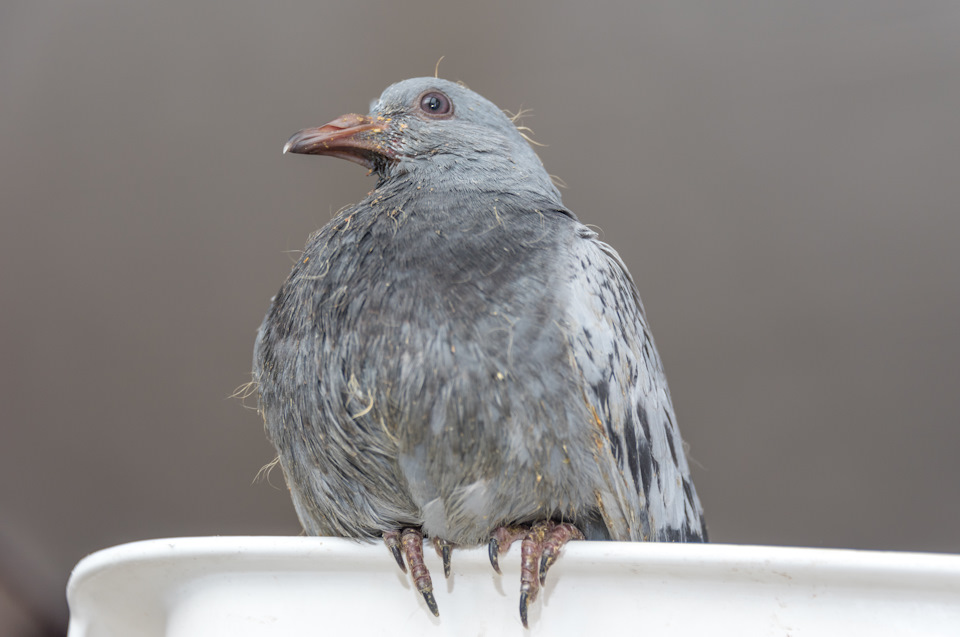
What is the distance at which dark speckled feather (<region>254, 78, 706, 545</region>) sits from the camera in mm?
1064

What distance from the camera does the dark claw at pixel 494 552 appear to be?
0.98m

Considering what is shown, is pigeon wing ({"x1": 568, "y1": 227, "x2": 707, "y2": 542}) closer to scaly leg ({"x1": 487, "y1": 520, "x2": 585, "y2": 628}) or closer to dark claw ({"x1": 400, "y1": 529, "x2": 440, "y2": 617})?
scaly leg ({"x1": 487, "y1": 520, "x2": 585, "y2": 628})

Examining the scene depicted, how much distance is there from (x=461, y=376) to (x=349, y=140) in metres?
0.58

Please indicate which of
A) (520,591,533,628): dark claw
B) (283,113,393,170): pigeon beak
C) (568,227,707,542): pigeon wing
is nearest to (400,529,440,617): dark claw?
(520,591,533,628): dark claw

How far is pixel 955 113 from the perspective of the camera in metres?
2.40

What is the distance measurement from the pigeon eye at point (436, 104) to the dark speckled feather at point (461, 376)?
0.69ft

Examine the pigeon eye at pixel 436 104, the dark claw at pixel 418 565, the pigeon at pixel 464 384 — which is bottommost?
the dark claw at pixel 418 565

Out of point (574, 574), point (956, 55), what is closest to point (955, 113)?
point (956, 55)

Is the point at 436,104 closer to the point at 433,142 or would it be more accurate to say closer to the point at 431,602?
the point at 433,142

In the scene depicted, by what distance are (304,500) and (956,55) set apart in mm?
2250

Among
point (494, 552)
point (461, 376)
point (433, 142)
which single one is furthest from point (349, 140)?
point (494, 552)

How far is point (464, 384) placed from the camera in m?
1.05

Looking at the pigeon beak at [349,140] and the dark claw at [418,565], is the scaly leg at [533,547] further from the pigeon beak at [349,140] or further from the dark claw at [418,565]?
the pigeon beak at [349,140]

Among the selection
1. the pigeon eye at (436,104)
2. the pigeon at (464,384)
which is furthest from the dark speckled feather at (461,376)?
the pigeon eye at (436,104)
